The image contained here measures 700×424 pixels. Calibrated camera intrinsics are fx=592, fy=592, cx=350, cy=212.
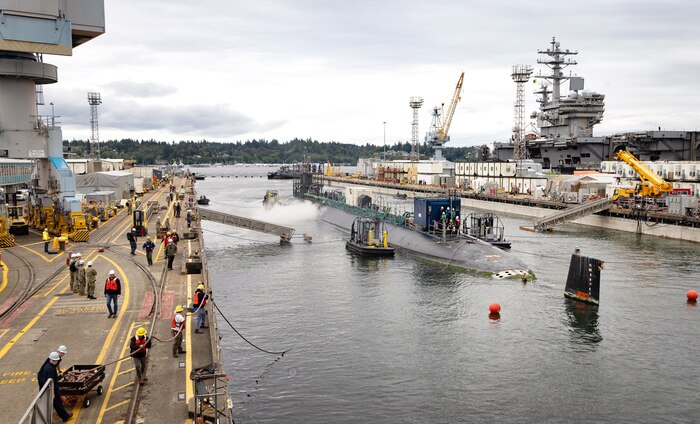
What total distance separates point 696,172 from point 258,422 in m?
80.1

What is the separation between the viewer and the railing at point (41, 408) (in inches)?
455

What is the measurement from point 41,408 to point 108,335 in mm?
10710

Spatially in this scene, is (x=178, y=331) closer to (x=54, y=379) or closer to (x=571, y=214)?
(x=54, y=379)

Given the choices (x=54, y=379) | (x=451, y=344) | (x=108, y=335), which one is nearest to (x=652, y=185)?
(x=451, y=344)

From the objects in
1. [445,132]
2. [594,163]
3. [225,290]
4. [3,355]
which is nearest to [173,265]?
[225,290]

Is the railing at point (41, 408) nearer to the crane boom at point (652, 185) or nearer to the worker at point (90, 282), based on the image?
the worker at point (90, 282)

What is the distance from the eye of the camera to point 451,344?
1188 inches

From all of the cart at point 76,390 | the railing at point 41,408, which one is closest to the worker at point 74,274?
the cart at point 76,390

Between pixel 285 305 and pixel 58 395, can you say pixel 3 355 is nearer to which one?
pixel 58 395

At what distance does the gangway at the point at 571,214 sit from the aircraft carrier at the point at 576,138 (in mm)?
40421

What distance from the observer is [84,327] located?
23.9 metres

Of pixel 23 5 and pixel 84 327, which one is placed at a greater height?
pixel 23 5

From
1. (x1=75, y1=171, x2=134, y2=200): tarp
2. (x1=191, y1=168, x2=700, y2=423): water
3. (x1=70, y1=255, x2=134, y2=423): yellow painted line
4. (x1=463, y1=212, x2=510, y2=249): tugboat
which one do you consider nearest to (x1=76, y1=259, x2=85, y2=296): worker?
(x1=70, y1=255, x2=134, y2=423): yellow painted line

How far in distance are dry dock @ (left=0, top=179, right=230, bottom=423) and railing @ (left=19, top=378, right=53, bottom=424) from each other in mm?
2735
